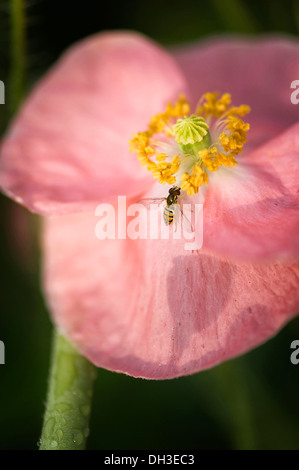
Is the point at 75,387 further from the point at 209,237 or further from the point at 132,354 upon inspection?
the point at 209,237

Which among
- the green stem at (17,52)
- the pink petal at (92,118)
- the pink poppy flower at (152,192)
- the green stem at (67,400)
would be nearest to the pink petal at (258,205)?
the pink poppy flower at (152,192)

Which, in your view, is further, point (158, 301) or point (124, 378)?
point (124, 378)

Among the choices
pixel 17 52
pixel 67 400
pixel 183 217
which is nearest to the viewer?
pixel 67 400

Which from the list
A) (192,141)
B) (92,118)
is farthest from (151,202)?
(92,118)

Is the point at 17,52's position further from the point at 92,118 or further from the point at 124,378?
the point at 124,378

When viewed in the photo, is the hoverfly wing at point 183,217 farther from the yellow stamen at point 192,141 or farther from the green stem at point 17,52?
the green stem at point 17,52

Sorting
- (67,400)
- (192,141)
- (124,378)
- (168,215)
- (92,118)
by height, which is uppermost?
(92,118)
